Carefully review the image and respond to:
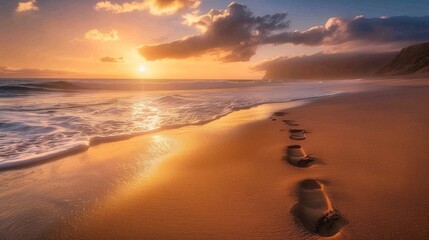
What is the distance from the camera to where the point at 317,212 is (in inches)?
75.4

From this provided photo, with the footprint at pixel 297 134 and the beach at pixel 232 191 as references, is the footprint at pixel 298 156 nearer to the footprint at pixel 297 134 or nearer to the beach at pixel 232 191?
the beach at pixel 232 191

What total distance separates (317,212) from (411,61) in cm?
9159

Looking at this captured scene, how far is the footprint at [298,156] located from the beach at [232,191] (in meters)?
0.07

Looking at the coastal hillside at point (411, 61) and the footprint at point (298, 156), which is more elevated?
the coastal hillside at point (411, 61)

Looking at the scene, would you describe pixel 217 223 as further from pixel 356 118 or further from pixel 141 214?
pixel 356 118

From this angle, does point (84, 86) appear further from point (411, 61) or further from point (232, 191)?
point (411, 61)

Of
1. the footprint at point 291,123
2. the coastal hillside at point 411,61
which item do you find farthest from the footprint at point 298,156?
the coastal hillside at point 411,61

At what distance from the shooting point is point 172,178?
111 inches

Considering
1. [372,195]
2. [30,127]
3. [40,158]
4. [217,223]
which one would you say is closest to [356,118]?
[372,195]

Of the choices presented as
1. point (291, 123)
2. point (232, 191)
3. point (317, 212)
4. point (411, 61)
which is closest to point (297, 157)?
point (232, 191)

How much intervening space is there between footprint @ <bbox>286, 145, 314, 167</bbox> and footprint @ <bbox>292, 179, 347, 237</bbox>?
0.66m

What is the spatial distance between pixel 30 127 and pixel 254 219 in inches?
248

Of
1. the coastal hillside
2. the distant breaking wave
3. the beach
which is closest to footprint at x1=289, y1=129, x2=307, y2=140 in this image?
the beach

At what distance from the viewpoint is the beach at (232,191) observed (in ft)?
5.93
